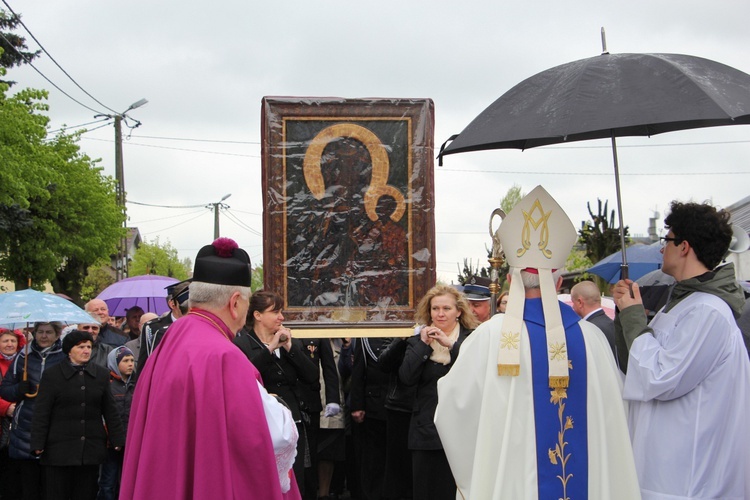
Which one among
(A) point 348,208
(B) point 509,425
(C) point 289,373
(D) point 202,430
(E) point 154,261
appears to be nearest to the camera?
(D) point 202,430

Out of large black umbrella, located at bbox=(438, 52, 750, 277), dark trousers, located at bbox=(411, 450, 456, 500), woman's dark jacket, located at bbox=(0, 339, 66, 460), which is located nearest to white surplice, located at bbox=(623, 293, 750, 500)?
large black umbrella, located at bbox=(438, 52, 750, 277)

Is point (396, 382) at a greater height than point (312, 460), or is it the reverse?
point (396, 382)

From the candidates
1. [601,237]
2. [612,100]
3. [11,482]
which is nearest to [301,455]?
[11,482]

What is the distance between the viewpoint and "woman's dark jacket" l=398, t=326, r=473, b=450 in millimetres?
7227

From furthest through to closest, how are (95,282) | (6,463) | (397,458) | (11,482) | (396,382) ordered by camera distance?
1. (95,282)
2. (6,463)
3. (11,482)
4. (397,458)
5. (396,382)

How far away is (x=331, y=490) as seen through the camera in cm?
1010

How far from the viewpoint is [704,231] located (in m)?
4.66

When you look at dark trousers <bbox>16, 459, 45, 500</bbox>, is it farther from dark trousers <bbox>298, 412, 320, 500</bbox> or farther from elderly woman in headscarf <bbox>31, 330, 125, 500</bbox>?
dark trousers <bbox>298, 412, 320, 500</bbox>

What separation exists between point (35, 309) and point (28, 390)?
0.85 metres

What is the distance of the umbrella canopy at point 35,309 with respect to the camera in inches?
354

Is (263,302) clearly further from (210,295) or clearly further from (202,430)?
(202,430)

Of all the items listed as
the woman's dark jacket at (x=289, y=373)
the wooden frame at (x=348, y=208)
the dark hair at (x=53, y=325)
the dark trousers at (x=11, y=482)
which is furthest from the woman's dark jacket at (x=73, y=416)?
the wooden frame at (x=348, y=208)

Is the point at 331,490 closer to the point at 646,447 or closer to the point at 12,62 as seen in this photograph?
the point at 646,447

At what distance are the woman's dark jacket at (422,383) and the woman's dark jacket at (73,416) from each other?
298 centimetres
